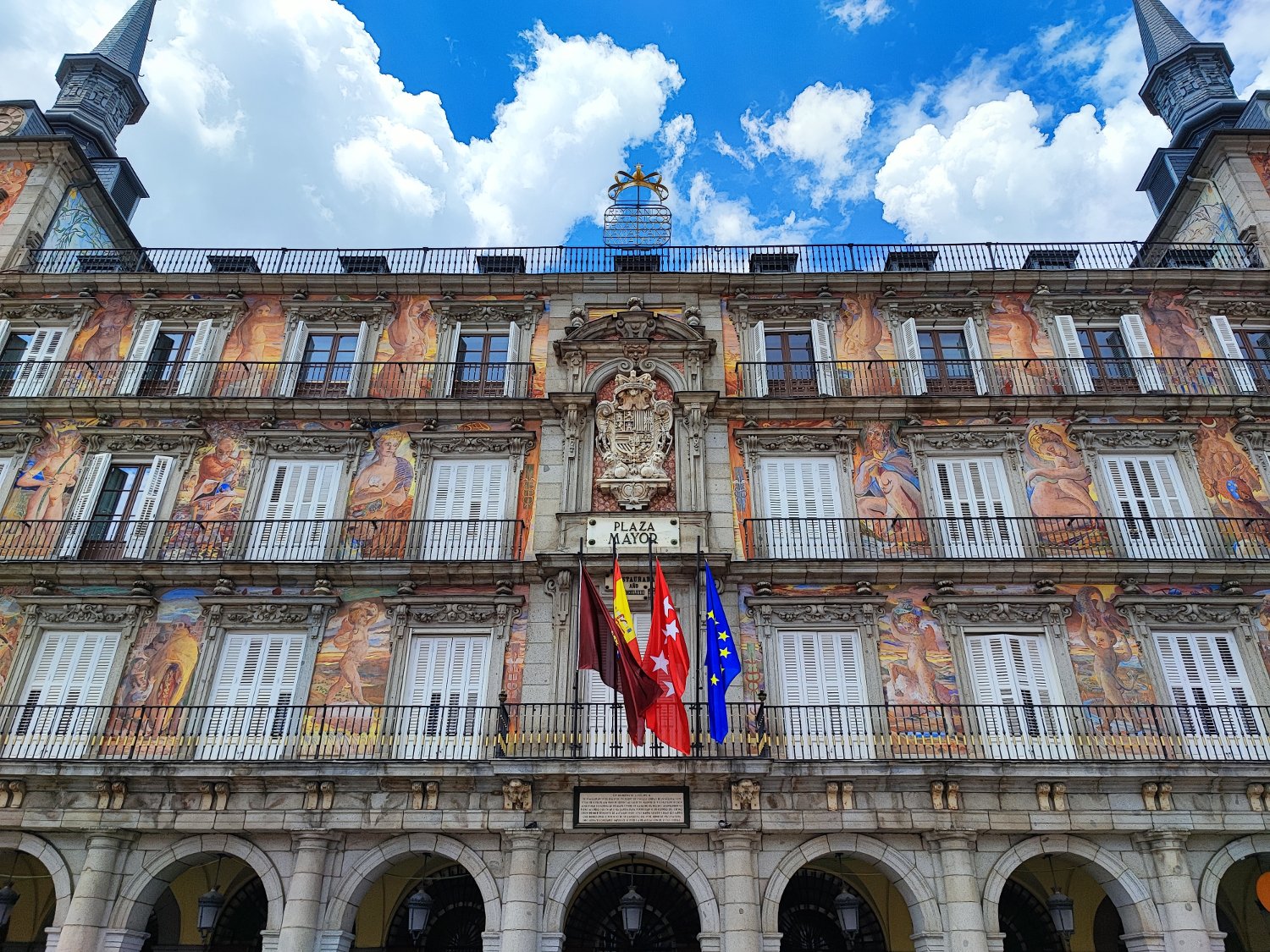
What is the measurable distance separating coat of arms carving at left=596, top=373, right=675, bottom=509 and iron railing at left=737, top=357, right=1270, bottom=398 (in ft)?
6.89

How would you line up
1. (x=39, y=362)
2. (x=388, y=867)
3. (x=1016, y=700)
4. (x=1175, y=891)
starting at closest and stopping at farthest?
(x=1175, y=891) < (x=388, y=867) < (x=1016, y=700) < (x=39, y=362)

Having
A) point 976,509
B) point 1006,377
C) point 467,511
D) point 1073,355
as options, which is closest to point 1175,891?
point 976,509

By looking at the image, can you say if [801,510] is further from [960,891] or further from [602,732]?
[960,891]

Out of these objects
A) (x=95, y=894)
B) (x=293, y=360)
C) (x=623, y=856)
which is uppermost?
(x=293, y=360)

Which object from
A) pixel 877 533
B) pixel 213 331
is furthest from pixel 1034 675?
pixel 213 331

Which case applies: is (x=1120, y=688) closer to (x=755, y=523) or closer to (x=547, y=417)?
(x=755, y=523)

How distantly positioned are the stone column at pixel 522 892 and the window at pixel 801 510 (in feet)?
22.3

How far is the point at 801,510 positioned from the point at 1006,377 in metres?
5.73

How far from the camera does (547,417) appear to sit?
18797 mm

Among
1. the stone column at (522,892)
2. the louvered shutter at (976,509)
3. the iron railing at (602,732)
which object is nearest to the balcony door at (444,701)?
the iron railing at (602,732)

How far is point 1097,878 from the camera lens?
14539 mm

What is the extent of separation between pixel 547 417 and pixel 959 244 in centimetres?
1089

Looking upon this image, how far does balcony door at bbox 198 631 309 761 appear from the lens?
1540cm

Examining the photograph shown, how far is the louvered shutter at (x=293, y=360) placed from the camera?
63.9ft
